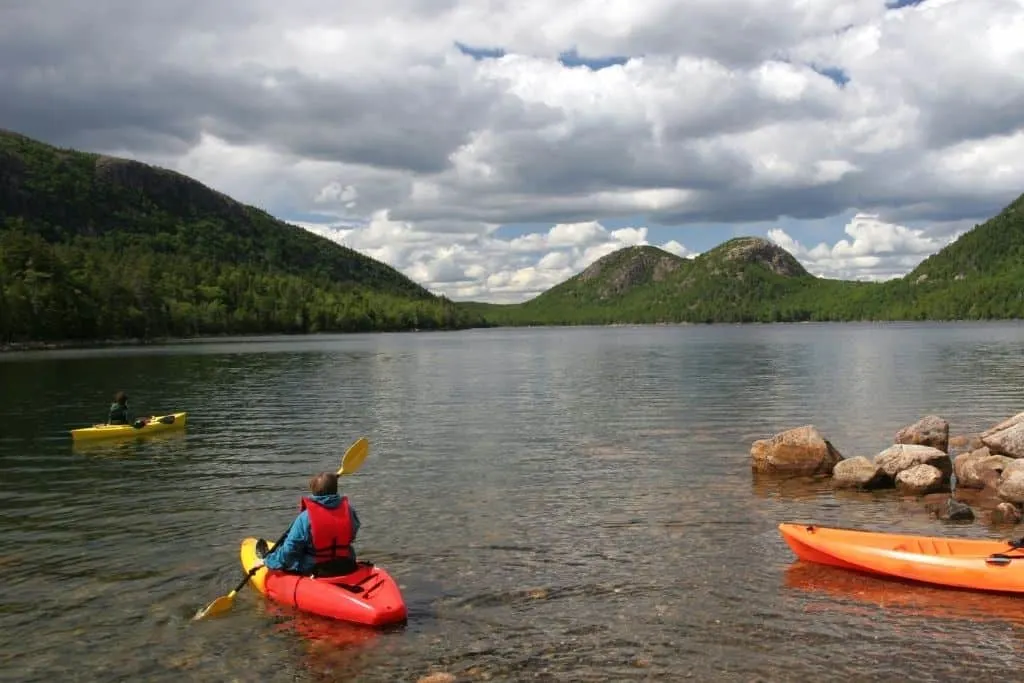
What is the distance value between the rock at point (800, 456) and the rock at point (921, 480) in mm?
2715

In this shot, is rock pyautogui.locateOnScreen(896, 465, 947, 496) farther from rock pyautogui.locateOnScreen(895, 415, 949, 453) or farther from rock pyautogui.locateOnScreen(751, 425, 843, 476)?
rock pyautogui.locateOnScreen(895, 415, 949, 453)

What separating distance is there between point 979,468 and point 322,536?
65.4 ft

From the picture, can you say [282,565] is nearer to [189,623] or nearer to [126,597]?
[189,623]

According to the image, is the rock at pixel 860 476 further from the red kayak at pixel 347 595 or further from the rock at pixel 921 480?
the red kayak at pixel 347 595

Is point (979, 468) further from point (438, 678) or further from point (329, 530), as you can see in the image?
point (329, 530)

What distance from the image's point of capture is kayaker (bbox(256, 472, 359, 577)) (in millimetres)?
14742

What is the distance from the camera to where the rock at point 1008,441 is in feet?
82.1

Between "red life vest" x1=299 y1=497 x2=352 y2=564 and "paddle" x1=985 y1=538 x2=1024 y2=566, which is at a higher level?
"red life vest" x1=299 y1=497 x2=352 y2=564

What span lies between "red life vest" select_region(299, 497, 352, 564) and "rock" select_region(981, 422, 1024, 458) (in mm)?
21123

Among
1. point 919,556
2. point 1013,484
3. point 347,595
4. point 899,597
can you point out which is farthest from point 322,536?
point 1013,484

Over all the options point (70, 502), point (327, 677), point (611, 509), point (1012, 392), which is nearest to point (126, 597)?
point (327, 677)

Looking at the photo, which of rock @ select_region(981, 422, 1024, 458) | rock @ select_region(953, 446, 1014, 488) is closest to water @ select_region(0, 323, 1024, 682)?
rock @ select_region(953, 446, 1014, 488)

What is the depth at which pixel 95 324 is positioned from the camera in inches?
6575

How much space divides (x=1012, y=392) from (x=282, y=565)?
52260mm
